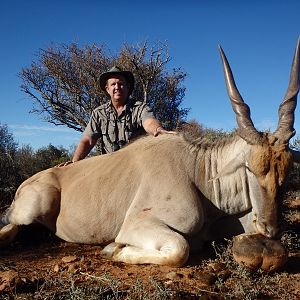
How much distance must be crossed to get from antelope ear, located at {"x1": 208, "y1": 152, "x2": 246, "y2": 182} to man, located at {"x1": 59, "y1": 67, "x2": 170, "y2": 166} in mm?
2085

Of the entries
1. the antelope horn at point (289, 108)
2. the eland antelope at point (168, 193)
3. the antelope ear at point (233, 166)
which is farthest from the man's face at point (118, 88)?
the antelope horn at point (289, 108)

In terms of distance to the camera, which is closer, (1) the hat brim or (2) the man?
(2) the man

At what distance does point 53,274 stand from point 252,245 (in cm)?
137

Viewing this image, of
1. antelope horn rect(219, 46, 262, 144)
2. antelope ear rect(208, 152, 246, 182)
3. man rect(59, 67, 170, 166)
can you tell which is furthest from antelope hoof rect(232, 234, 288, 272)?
man rect(59, 67, 170, 166)

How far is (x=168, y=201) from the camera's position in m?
3.43

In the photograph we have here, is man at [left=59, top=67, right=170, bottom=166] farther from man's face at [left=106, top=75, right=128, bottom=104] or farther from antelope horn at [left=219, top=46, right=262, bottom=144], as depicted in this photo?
antelope horn at [left=219, top=46, right=262, bottom=144]

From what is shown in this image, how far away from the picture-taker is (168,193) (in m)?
3.48

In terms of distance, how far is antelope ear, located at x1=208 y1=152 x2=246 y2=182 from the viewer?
3.35m

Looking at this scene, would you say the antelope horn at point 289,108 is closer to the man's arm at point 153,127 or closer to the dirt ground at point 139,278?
the dirt ground at point 139,278

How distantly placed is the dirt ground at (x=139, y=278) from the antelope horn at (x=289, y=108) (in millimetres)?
947

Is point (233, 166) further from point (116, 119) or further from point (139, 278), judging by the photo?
point (116, 119)

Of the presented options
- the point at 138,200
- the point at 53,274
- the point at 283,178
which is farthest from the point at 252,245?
the point at 53,274

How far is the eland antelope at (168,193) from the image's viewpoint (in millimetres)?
3104

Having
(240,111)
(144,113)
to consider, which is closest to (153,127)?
(144,113)
